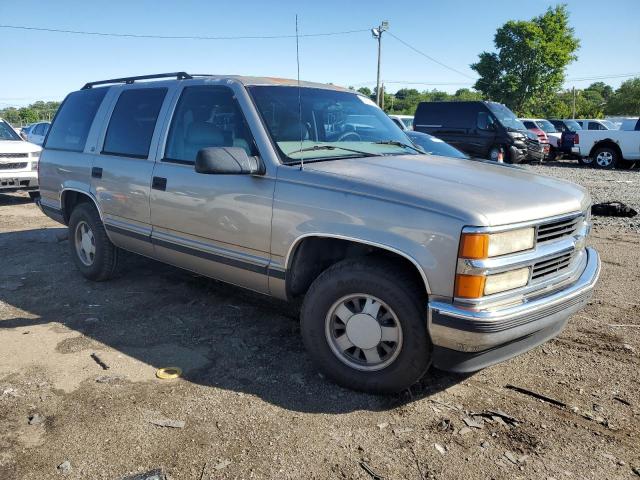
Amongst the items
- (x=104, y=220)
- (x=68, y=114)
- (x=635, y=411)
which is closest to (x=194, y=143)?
(x=104, y=220)

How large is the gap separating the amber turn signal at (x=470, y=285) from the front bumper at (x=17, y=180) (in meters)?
9.69

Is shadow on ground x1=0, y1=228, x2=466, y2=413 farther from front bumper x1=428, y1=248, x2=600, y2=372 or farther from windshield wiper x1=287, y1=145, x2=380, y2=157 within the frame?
windshield wiper x1=287, y1=145, x2=380, y2=157

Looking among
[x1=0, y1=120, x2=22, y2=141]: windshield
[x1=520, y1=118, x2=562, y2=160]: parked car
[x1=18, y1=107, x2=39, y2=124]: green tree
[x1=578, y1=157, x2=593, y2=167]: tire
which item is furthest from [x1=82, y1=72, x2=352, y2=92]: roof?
[x1=18, y1=107, x2=39, y2=124]: green tree

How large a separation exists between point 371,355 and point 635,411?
60.9 inches

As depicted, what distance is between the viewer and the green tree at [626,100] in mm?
58000

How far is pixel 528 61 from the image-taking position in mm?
42094

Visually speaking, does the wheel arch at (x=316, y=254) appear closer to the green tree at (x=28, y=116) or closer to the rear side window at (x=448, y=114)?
the rear side window at (x=448, y=114)

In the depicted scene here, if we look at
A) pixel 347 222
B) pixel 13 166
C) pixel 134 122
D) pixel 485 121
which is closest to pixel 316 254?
pixel 347 222

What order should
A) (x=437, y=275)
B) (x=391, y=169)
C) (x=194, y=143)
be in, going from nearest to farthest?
(x=437, y=275), (x=391, y=169), (x=194, y=143)

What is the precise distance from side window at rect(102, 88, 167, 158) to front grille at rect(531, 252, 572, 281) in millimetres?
3100

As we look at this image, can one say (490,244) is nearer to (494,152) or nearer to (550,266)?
(550,266)

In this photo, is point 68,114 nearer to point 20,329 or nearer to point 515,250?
point 20,329

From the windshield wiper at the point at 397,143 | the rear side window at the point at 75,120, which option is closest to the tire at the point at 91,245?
the rear side window at the point at 75,120

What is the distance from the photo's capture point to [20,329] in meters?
4.04
